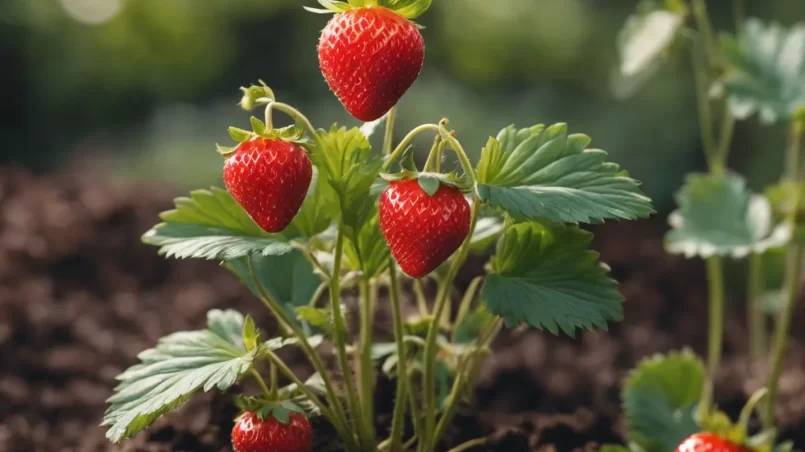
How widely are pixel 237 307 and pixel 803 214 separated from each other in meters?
1.07

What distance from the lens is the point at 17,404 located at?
4.92ft

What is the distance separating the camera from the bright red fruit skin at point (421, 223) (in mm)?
817

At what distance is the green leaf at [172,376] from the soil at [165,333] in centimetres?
22

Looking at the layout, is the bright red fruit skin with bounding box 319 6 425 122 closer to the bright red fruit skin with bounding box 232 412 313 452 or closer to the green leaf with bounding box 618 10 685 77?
the bright red fruit skin with bounding box 232 412 313 452

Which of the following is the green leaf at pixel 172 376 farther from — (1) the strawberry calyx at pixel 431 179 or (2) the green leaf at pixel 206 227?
(1) the strawberry calyx at pixel 431 179

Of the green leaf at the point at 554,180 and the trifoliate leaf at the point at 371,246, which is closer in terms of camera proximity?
the green leaf at the point at 554,180

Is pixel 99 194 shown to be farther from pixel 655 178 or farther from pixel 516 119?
pixel 655 178

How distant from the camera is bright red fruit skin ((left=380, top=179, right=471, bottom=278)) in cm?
82

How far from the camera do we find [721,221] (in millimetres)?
1413

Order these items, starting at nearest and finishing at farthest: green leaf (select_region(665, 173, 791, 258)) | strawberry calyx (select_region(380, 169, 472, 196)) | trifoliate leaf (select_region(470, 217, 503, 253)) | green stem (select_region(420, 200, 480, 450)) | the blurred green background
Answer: strawberry calyx (select_region(380, 169, 472, 196))
green stem (select_region(420, 200, 480, 450))
trifoliate leaf (select_region(470, 217, 503, 253))
green leaf (select_region(665, 173, 791, 258))
the blurred green background

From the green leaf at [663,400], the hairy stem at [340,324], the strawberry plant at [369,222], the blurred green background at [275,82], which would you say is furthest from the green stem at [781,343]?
the blurred green background at [275,82]

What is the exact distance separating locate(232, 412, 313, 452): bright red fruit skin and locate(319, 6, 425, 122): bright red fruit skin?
33 cm

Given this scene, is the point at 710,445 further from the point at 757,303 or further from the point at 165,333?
the point at 165,333

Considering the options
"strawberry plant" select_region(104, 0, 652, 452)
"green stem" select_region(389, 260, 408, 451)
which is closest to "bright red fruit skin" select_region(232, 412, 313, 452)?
"strawberry plant" select_region(104, 0, 652, 452)
